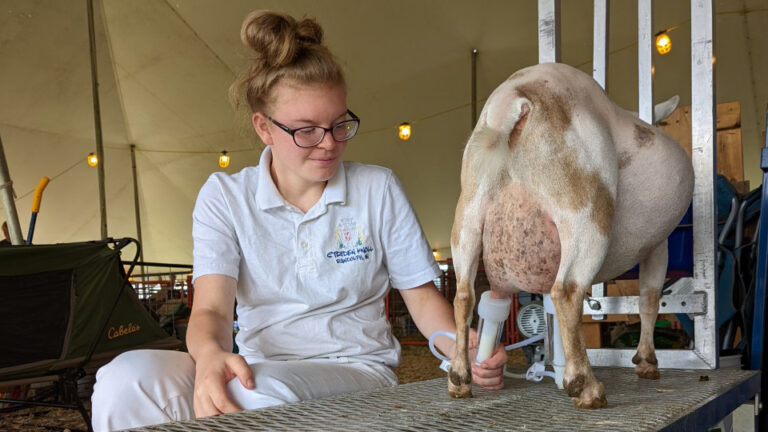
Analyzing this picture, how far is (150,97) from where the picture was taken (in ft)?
27.1

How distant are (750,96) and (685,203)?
22.2 ft

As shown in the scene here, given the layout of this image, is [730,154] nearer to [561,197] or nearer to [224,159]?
[561,197]

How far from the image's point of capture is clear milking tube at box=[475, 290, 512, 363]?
0.86 m

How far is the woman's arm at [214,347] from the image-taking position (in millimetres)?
910

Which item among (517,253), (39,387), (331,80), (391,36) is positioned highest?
(391,36)

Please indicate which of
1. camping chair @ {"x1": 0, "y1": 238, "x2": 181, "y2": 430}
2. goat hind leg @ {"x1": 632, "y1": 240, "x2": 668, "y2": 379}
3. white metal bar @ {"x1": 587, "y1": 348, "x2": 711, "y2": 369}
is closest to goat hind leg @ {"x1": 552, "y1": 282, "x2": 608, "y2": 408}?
goat hind leg @ {"x1": 632, "y1": 240, "x2": 668, "y2": 379}

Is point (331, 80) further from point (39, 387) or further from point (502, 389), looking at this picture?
Result: point (39, 387)

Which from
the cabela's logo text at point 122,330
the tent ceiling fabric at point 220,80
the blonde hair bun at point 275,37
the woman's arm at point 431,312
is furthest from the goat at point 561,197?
the tent ceiling fabric at point 220,80

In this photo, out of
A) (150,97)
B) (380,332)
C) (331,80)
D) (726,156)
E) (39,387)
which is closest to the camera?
(331,80)

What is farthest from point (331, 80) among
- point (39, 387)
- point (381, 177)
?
point (39, 387)

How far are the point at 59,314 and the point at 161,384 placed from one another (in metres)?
1.44

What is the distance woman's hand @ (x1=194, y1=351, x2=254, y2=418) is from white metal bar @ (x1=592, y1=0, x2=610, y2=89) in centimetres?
77

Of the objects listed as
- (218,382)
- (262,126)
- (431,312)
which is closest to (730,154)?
(431,312)

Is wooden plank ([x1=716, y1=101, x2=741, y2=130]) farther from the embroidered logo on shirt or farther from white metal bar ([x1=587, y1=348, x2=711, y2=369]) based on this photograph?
the embroidered logo on shirt
